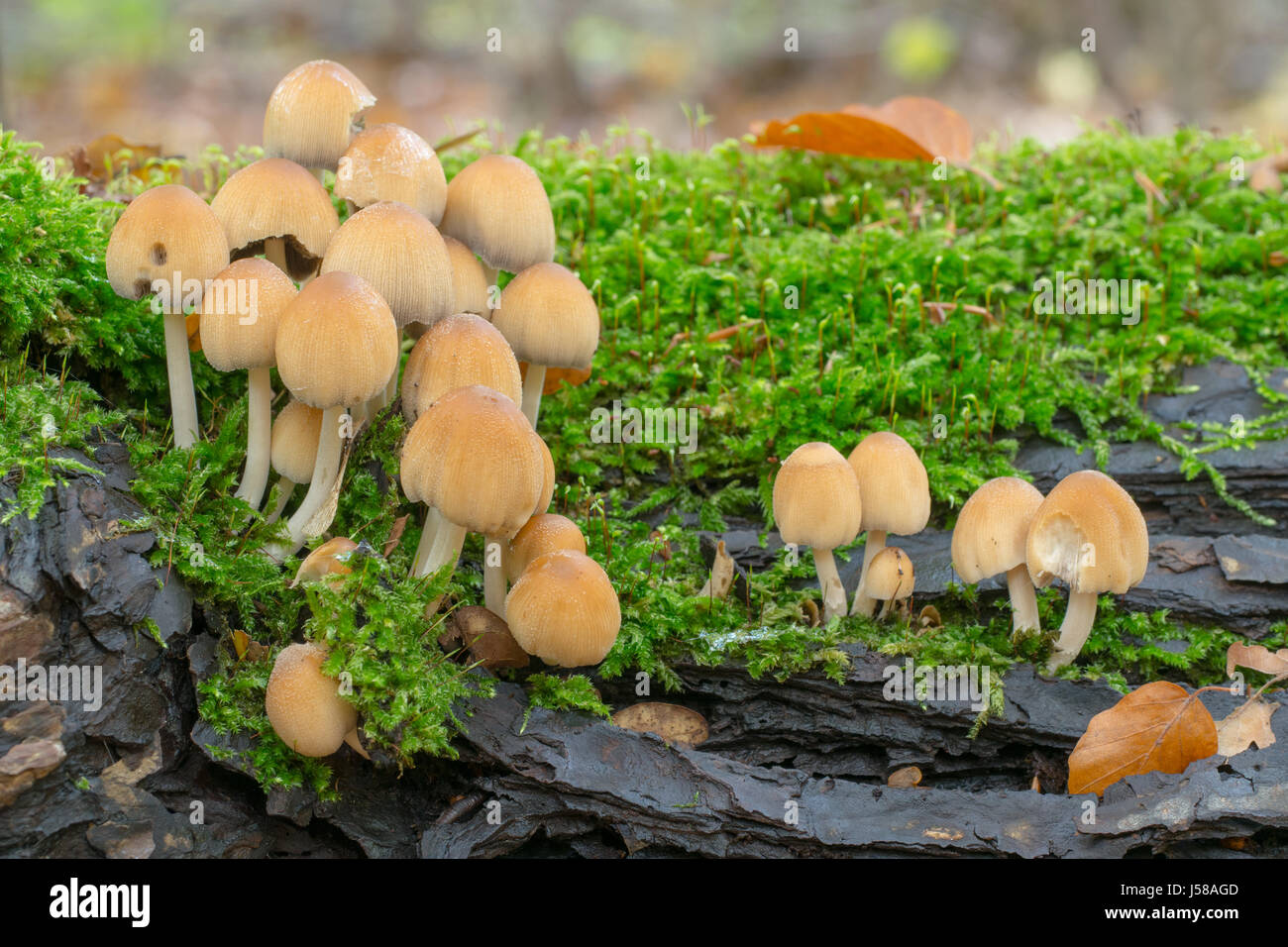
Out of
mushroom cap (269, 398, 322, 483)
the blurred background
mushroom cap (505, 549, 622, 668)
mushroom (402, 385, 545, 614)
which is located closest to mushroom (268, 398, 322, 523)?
mushroom cap (269, 398, 322, 483)

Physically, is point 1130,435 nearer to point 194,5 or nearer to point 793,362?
point 793,362

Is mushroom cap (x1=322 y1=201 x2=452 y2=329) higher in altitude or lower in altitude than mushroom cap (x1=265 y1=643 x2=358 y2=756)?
higher

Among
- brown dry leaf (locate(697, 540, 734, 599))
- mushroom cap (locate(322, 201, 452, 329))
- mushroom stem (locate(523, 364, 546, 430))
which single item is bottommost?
brown dry leaf (locate(697, 540, 734, 599))

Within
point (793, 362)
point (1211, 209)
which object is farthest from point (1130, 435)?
point (1211, 209)

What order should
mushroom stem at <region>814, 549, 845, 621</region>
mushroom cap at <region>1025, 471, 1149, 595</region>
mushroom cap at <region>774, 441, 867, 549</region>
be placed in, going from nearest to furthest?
mushroom cap at <region>1025, 471, 1149, 595</region>, mushroom cap at <region>774, 441, 867, 549</region>, mushroom stem at <region>814, 549, 845, 621</region>

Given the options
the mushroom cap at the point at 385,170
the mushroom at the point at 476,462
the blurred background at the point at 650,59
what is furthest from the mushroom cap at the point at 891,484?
the blurred background at the point at 650,59

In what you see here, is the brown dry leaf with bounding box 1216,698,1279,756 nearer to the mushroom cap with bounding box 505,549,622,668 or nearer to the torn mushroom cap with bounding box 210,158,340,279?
the mushroom cap with bounding box 505,549,622,668

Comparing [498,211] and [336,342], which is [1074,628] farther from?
[336,342]

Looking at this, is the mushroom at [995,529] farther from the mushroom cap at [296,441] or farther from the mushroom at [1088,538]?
the mushroom cap at [296,441]
